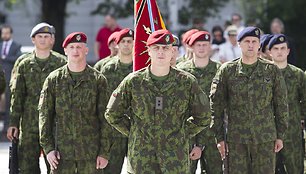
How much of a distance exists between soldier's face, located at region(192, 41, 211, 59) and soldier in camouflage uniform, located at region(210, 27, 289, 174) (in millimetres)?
1485

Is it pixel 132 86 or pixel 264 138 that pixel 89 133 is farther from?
pixel 264 138

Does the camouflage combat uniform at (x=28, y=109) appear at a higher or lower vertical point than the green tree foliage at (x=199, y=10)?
lower

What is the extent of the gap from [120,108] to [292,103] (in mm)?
3488

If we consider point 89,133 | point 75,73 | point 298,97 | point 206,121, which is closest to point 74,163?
point 89,133

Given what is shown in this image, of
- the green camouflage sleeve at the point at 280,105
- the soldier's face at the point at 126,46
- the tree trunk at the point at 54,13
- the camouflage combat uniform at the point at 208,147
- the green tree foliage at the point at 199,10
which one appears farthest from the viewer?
the green tree foliage at the point at 199,10

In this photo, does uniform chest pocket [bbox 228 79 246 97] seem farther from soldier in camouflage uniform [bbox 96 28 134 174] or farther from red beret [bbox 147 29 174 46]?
soldier in camouflage uniform [bbox 96 28 134 174]

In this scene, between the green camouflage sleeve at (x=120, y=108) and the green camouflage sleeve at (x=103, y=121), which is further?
the green camouflage sleeve at (x=103, y=121)

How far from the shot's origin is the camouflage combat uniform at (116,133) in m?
11.6

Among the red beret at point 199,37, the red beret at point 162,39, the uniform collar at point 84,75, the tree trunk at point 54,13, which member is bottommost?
the uniform collar at point 84,75

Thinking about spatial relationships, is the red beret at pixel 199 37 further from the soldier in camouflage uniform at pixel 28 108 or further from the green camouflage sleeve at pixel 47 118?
the green camouflage sleeve at pixel 47 118

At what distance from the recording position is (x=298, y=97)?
11.5 metres

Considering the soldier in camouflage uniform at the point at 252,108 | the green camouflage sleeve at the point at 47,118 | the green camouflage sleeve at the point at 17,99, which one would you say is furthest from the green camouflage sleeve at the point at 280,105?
the green camouflage sleeve at the point at 17,99

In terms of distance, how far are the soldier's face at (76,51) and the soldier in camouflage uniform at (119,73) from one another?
234cm

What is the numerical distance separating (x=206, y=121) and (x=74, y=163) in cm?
159
